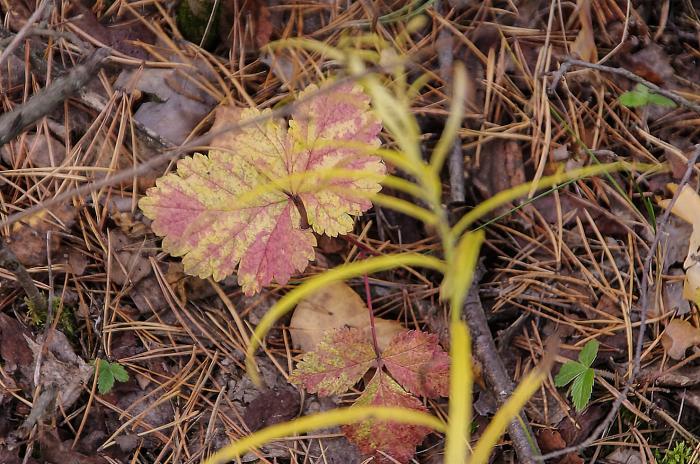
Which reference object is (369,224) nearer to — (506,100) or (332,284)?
→ (332,284)

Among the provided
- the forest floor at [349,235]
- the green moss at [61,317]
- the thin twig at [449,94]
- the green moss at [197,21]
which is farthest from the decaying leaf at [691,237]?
the green moss at [61,317]

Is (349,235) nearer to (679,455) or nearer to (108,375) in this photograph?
(108,375)

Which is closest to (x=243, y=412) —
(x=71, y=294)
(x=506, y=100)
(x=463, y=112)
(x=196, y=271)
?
(x=196, y=271)

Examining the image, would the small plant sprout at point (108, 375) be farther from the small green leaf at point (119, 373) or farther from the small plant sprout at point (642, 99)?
the small plant sprout at point (642, 99)

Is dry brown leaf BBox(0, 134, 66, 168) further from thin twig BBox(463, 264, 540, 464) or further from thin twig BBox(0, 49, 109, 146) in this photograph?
thin twig BBox(463, 264, 540, 464)

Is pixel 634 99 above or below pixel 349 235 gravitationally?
above

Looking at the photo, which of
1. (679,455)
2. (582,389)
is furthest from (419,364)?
(679,455)
